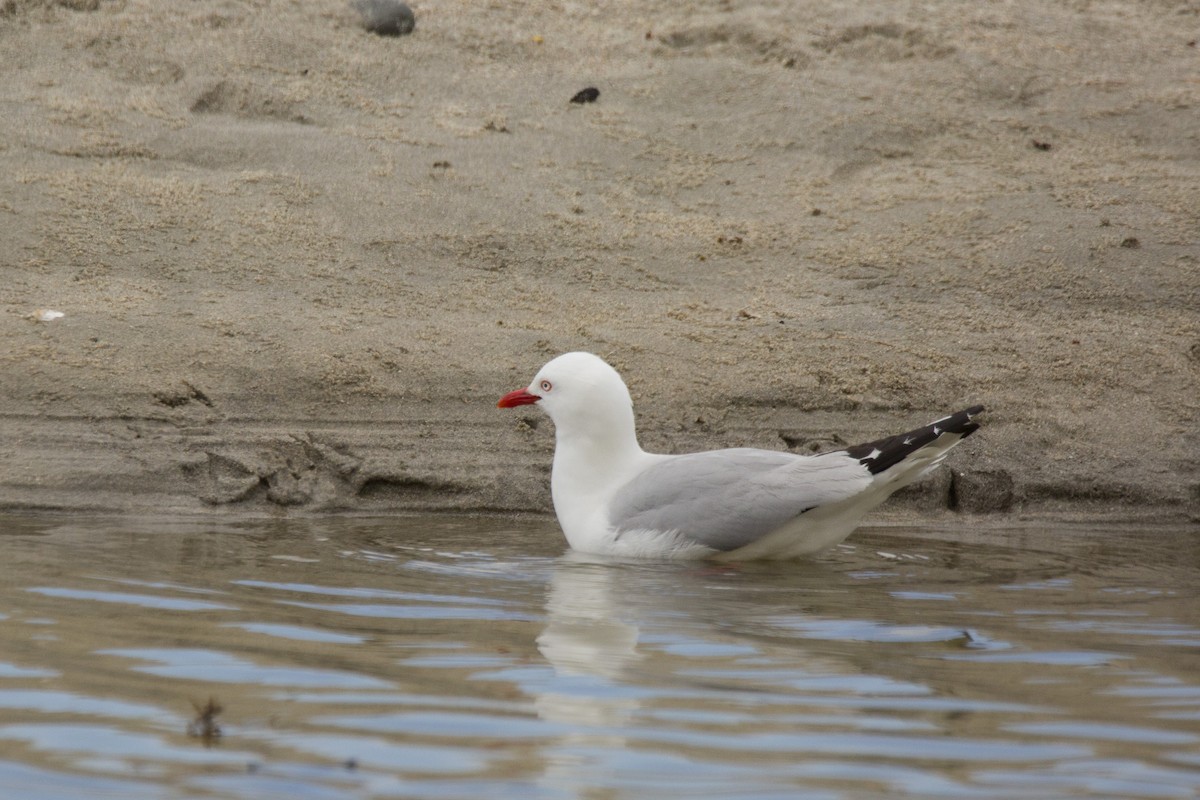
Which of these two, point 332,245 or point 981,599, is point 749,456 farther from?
point 332,245

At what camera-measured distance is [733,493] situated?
227 inches

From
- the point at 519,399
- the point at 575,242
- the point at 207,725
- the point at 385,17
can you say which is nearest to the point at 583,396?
the point at 519,399

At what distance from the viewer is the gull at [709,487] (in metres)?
5.70

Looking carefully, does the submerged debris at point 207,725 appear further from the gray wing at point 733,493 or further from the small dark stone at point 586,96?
the small dark stone at point 586,96

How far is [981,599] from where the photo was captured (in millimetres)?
5008

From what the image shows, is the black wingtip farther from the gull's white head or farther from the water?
the gull's white head

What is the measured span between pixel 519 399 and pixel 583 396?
29 centimetres

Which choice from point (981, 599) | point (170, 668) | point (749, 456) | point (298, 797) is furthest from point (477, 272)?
point (298, 797)

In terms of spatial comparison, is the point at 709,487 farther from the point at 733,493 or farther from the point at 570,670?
the point at 570,670

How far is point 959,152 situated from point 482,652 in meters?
5.93

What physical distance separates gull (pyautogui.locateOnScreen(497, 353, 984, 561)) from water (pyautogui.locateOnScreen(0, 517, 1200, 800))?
0.45 ft

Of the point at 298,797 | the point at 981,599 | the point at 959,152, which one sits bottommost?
the point at 298,797

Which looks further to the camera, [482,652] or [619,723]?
[482,652]

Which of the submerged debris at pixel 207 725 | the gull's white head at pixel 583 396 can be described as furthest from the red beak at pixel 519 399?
the submerged debris at pixel 207 725
